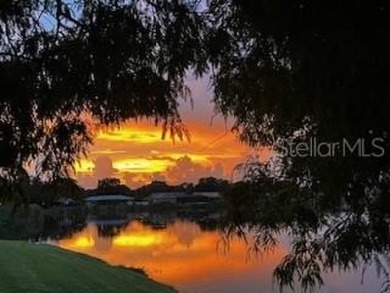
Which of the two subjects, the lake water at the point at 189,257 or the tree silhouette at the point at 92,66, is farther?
the lake water at the point at 189,257

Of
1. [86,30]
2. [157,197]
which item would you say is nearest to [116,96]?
[86,30]

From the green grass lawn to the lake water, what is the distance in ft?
10.4

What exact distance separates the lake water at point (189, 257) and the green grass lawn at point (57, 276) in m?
3.17

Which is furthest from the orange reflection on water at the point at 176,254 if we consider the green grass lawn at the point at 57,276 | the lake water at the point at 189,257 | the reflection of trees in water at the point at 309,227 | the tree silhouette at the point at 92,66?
the tree silhouette at the point at 92,66

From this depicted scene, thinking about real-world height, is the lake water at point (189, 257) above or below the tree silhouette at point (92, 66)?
below

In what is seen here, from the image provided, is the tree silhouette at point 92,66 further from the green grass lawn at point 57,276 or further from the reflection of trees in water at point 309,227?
the green grass lawn at point 57,276

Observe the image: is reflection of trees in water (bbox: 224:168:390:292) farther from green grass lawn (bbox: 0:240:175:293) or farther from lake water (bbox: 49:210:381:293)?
green grass lawn (bbox: 0:240:175:293)

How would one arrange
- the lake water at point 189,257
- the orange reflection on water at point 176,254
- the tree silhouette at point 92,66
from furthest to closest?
the orange reflection on water at point 176,254 → the lake water at point 189,257 → the tree silhouette at point 92,66

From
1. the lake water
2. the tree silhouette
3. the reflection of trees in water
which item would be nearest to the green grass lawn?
the lake water

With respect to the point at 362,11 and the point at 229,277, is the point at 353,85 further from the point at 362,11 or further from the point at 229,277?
the point at 229,277

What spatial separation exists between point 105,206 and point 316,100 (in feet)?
279

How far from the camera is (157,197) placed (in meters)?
58.9

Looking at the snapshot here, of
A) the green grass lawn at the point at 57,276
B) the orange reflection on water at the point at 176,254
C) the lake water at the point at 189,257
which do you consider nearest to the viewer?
the lake water at the point at 189,257

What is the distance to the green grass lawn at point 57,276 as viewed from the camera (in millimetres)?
20453
